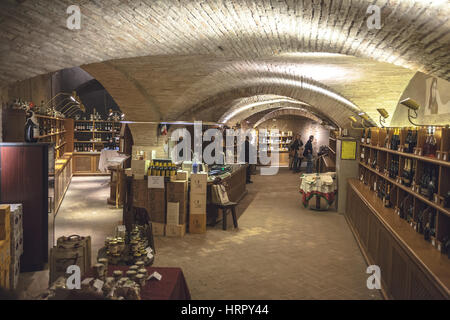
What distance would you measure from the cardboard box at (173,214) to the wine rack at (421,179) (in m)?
3.39

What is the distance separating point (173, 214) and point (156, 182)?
2.10ft

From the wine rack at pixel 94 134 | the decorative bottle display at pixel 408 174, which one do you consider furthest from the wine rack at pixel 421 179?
the wine rack at pixel 94 134

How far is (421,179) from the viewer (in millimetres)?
4383

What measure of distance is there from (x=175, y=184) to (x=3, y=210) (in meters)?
3.10

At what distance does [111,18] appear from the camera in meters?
3.88

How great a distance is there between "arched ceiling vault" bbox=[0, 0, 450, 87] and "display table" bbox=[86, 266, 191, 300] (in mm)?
2412

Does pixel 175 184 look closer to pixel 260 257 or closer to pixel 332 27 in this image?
pixel 260 257

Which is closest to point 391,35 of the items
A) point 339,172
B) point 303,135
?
point 339,172

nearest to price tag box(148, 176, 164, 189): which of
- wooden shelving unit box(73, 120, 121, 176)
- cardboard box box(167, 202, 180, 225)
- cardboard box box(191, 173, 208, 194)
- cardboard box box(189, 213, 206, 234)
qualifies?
cardboard box box(167, 202, 180, 225)

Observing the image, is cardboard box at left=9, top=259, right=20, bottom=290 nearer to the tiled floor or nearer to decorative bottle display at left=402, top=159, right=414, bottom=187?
the tiled floor

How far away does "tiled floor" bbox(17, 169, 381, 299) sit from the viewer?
453 cm

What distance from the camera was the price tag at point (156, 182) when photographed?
6.79 meters

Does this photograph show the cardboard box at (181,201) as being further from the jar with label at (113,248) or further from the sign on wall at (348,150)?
the sign on wall at (348,150)

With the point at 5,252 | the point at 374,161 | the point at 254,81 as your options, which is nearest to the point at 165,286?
the point at 5,252
